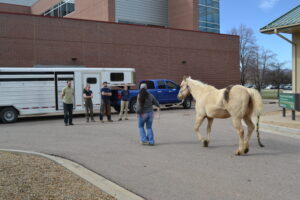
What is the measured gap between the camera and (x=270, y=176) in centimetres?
561

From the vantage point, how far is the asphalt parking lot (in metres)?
4.97

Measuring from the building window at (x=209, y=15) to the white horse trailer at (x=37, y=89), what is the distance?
25433 mm

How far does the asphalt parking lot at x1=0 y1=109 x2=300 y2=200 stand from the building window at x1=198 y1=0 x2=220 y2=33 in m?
30.9

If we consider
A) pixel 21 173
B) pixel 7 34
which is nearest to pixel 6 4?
pixel 7 34

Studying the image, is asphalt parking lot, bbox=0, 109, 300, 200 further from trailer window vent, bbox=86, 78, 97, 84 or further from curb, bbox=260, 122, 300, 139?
trailer window vent, bbox=86, 78, 97, 84

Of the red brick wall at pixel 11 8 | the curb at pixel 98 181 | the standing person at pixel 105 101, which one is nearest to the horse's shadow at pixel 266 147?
the curb at pixel 98 181

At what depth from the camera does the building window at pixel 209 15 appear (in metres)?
39.5

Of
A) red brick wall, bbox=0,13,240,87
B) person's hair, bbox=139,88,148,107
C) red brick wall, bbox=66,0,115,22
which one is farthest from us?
red brick wall, bbox=66,0,115,22

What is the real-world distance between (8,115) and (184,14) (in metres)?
28.8

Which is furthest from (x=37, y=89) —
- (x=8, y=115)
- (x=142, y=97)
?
(x=142, y=97)

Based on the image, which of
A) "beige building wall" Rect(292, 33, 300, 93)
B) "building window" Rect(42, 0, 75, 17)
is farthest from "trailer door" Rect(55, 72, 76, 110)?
"building window" Rect(42, 0, 75, 17)

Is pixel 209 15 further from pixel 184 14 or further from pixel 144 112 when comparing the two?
pixel 144 112

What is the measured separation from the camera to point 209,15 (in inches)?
1587

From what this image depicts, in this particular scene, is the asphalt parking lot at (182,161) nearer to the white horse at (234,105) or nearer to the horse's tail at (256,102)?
the white horse at (234,105)
